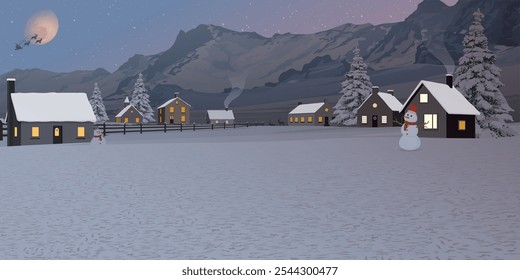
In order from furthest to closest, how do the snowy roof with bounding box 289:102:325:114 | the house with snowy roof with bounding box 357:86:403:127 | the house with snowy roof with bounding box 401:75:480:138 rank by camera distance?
the snowy roof with bounding box 289:102:325:114
the house with snowy roof with bounding box 357:86:403:127
the house with snowy roof with bounding box 401:75:480:138

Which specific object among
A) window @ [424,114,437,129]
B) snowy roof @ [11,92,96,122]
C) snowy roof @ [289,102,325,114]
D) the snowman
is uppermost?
snowy roof @ [289,102,325,114]

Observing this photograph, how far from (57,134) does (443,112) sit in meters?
32.6

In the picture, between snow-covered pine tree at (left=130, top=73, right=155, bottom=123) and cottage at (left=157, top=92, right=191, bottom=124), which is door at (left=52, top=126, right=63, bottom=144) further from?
cottage at (left=157, top=92, right=191, bottom=124)

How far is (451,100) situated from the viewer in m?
47.3

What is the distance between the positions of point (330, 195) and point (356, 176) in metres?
4.11

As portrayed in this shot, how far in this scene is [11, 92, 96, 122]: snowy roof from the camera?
4281cm

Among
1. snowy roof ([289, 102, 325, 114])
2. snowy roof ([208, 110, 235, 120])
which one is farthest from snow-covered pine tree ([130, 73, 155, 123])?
snowy roof ([289, 102, 325, 114])

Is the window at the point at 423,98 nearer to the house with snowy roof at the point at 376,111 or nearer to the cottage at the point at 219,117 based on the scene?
the house with snowy roof at the point at 376,111

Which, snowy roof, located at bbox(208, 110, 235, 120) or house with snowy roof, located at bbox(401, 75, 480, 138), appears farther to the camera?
snowy roof, located at bbox(208, 110, 235, 120)

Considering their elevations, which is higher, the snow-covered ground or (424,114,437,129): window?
(424,114,437,129): window

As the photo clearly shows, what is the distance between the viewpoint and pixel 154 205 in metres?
11.0

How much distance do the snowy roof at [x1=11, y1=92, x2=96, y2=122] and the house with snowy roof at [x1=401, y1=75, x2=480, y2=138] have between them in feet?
94.3


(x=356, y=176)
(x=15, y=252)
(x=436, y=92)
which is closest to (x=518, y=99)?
(x=436, y=92)

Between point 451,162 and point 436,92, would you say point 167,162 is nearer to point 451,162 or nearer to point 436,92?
point 451,162
